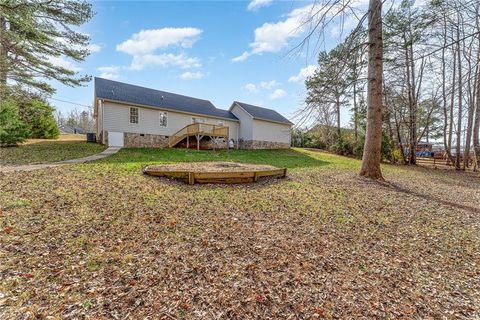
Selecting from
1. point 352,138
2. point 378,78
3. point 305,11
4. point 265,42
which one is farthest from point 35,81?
point 352,138

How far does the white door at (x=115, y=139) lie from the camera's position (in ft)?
50.6

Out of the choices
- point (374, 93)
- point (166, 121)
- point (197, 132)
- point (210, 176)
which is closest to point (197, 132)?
point (197, 132)

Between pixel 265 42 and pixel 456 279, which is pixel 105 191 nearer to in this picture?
pixel 265 42

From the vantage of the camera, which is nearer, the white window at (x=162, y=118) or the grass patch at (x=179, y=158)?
the grass patch at (x=179, y=158)

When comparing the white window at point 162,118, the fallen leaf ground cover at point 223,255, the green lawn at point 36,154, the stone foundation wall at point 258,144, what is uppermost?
the white window at point 162,118

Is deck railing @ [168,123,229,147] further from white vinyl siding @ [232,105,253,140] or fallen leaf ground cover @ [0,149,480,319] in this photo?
fallen leaf ground cover @ [0,149,480,319]

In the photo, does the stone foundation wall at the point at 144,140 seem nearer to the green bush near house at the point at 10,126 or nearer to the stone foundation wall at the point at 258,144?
the green bush near house at the point at 10,126

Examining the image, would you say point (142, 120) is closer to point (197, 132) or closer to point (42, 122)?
point (197, 132)

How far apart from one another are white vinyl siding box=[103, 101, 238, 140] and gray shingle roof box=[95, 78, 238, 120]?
451 millimetres

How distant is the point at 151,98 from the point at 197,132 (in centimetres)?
527

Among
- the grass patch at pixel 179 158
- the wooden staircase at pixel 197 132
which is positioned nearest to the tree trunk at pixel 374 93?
the grass patch at pixel 179 158

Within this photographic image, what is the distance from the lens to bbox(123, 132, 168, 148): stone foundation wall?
1617 centimetres

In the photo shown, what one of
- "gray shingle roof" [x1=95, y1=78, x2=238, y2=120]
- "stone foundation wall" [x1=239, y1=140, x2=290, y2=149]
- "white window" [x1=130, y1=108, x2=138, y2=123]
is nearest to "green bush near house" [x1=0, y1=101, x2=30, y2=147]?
"gray shingle roof" [x1=95, y1=78, x2=238, y2=120]

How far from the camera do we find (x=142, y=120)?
16.9 meters
